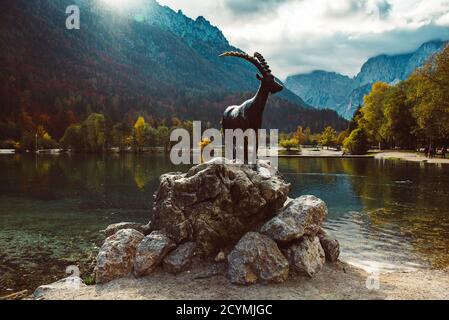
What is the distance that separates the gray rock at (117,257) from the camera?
1418 centimetres

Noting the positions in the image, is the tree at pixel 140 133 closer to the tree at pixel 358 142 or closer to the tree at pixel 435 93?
the tree at pixel 358 142

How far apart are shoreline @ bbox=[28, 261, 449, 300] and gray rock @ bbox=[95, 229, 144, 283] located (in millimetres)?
442

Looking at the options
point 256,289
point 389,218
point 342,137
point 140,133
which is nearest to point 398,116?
point 342,137

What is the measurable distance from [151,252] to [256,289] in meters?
4.35

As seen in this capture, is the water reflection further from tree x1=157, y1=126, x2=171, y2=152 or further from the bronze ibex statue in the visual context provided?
tree x1=157, y1=126, x2=171, y2=152

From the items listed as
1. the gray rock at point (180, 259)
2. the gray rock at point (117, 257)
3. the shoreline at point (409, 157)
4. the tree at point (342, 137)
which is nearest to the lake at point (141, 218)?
the gray rock at point (117, 257)

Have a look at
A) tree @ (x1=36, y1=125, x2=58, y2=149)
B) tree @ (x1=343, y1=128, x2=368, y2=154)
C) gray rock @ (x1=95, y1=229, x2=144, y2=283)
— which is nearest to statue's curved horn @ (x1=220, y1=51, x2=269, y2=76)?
gray rock @ (x1=95, y1=229, x2=144, y2=283)

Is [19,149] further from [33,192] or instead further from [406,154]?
[406,154]

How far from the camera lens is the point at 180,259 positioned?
14.7m

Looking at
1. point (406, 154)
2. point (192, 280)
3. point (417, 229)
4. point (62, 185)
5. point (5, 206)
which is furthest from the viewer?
point (406, 154)

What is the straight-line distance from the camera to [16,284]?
16266mm

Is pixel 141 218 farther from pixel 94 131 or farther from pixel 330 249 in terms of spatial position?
pixel 94 131
